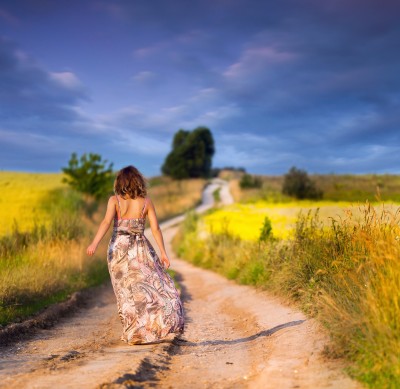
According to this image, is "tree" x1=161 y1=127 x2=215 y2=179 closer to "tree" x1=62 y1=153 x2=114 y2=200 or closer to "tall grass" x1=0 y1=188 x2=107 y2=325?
"tree" x1=62 y1=153 x2=114 y2=200

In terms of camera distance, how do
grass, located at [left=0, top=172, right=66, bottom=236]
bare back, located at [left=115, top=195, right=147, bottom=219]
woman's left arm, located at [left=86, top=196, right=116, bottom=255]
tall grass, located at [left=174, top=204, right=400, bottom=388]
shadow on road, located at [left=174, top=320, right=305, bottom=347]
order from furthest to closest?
grass, located at [left=0, top=172, right=66, bottom=236] < shadow on road, located at [left=174, top=320, right=305, bottom=347] < bare back, located at [left=115, top=195, right=147, bottom=219] < woman's left arm, located at [left=86, top=196, right=116, bottom=255] < tall grass, located at [left=174, top=204, right=400, bottom=388]

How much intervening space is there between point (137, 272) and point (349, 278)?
3.01 m

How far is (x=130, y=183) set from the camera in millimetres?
8320

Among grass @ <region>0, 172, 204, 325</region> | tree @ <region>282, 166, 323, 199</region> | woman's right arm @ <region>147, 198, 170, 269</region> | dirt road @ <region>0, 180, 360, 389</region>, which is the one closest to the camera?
dirt road @ <region>0, 180, 360, 389</region>

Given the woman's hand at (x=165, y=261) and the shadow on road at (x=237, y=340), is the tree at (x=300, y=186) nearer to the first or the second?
the shadow on road at (x=237, y=340)

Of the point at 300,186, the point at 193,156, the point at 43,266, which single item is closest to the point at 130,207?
the point at 43,266

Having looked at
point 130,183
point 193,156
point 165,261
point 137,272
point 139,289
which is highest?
point 193,156

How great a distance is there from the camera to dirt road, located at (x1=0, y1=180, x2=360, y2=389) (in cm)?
600

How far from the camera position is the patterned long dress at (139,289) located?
823cm

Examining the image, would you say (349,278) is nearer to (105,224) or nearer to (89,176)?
(105,224)

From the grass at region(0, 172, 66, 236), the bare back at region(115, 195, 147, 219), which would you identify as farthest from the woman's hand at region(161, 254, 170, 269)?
the grass at region(0, 172, 66, 236)

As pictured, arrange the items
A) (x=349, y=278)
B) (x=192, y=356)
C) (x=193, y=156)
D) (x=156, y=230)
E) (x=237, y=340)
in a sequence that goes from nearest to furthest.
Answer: (x=192, y=356)
(x=349, y=278)
(x=156, y=230)
(x=237, y=340)
(x=193, y=156)

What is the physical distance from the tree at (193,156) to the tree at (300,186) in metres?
41.2

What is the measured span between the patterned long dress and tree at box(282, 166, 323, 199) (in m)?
29.2
